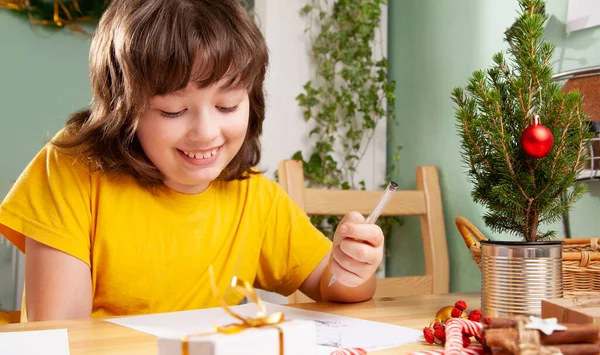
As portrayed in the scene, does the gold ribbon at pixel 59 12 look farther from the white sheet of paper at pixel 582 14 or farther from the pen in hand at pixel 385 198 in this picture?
the pen in hand at pixel 385 198

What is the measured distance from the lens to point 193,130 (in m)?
0.90

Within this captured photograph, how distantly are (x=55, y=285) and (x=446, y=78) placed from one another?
1163mm

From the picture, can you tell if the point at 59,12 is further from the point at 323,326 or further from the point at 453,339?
the point at 453,339

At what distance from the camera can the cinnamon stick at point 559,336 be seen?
0.51m

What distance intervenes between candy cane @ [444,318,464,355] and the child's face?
42 centimetres

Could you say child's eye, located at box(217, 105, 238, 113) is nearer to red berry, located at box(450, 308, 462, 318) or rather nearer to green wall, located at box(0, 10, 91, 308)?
red berry, located at box(450, 308, 462, 318)

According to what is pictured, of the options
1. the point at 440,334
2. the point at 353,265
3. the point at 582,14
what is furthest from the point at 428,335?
the point at 582,14

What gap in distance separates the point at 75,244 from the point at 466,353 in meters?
0.62

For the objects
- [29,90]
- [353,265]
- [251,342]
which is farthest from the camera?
[29,90]

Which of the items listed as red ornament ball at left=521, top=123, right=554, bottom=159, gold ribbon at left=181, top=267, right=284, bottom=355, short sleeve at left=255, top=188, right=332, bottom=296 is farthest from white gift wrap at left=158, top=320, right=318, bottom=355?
short sleeve at left=255, top=188, right=332, bottom=296

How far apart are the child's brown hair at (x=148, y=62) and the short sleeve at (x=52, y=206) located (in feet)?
0.11

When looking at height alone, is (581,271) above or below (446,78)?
below

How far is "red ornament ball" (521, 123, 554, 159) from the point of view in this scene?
2.58ft

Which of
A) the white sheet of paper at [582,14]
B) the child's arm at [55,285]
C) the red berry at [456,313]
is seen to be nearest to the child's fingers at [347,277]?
the red berry at [456,313]
